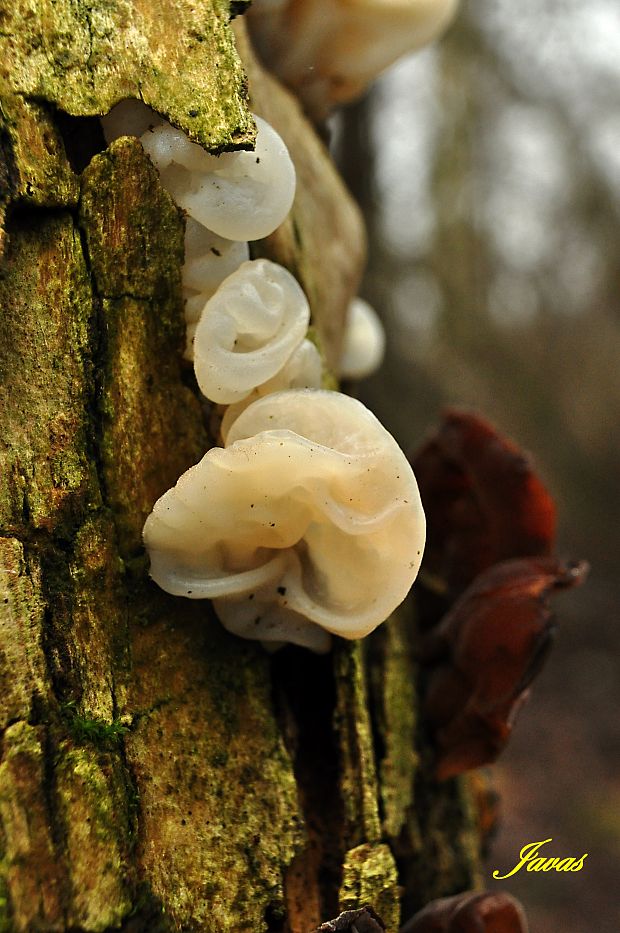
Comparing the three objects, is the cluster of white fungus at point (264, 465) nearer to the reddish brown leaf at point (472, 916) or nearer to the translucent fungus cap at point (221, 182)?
the translucent fungus cap at point (221, 182)

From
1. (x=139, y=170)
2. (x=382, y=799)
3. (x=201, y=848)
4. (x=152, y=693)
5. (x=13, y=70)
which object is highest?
(x=13, y=70)

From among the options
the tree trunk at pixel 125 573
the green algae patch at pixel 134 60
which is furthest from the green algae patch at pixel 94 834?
the green algae patch at pixel 134 60

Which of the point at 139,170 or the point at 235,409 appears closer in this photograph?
the point at 139,170

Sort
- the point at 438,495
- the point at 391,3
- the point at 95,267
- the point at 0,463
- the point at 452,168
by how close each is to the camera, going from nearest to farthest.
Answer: the point at 0,463
the point at 95,267
the point at 391,3
the point at 438,495
the point at 452,168

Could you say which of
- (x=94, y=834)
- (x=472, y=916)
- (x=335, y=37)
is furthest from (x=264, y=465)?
(x=335, y=37)

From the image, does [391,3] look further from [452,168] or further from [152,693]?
[452,168]

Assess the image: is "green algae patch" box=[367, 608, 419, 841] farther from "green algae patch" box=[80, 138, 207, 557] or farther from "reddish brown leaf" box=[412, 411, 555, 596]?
"green algae patch" box=[80, 138, 207, 557]

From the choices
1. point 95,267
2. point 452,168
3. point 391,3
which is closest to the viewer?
point 95,267

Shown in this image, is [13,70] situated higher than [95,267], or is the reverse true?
[13,70]

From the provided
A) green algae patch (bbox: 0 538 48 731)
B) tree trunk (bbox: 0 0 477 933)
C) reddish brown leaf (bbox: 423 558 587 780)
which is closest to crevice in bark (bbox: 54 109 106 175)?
tree trunk (bbox: 0 0 477 933)

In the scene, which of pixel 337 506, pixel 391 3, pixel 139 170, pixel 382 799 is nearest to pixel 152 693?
pixel 337 506
